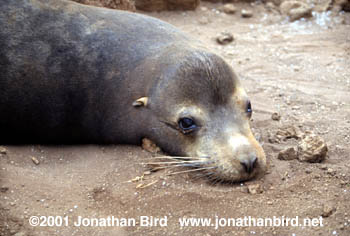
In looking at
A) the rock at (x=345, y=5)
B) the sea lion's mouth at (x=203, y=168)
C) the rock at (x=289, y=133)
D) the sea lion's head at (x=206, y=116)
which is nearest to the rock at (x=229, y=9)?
the rock at (x=345, y=5)

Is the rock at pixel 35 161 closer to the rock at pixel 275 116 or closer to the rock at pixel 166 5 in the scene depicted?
the rock at pixel 275 116

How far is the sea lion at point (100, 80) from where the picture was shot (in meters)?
3.78

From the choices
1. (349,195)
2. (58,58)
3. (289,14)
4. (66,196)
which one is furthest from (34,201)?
(289,14)

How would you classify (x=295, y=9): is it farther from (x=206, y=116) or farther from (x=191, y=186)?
(x=191, y=186)

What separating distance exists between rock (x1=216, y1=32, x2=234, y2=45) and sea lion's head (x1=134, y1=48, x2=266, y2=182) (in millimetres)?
3436

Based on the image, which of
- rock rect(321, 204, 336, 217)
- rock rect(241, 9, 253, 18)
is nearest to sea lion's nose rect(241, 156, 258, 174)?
rock rect(321, 204, 336, 217)

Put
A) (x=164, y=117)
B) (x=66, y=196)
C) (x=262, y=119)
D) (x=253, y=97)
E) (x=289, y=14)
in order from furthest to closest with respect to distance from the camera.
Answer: (x=289, y=14)
(x=253, y=97)
(x=262, y=119)
(x=164, y=117)
(x=66, y=196)

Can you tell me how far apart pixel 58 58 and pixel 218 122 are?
174 cm

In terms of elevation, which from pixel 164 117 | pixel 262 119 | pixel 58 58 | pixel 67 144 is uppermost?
pixel 58 58

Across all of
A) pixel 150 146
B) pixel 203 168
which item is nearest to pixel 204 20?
pixel 150 146

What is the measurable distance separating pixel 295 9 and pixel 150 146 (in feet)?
17.7

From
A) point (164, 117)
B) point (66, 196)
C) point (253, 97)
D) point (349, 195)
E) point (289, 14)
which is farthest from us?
point (289, 14)

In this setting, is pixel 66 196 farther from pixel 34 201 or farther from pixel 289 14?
pixel 289 14

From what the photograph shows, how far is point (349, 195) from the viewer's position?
323cm
